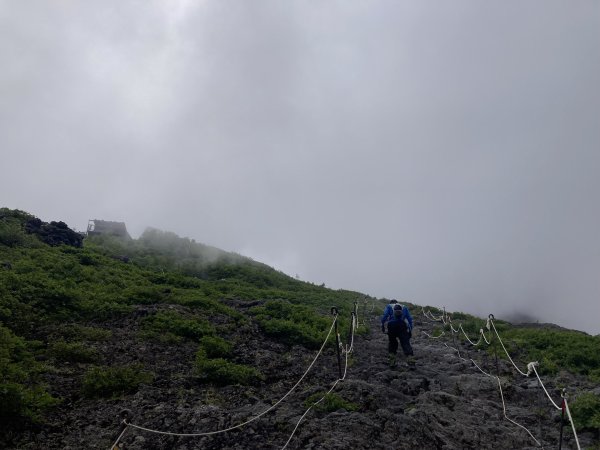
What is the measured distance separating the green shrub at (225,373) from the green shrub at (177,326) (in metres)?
2.37

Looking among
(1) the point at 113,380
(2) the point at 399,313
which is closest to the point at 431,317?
(2) the point at 399,313

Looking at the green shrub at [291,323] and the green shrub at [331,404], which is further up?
the green shrub at [291,323]

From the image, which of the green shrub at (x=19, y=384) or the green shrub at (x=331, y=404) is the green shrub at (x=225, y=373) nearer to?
the green shrub at (x=331, y=404)

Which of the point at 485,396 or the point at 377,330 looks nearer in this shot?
the point at 485,396

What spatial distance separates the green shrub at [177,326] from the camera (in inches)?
557

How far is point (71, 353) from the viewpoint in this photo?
11.3 m

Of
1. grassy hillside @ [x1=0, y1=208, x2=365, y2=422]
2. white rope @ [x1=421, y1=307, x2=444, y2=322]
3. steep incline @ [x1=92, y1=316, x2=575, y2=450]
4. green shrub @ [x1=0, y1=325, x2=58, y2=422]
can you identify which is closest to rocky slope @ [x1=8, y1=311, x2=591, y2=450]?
steep incline @ [x1=92, y1=316, x2=575, y2=450]

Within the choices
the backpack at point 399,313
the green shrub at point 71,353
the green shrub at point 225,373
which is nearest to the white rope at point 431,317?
the backpack at point 399,313

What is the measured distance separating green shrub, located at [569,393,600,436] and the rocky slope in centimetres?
34

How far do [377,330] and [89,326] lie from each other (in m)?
11.8

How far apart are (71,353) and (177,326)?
11.4ft

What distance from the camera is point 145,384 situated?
408 inches

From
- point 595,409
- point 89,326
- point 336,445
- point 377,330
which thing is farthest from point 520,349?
point 89,326

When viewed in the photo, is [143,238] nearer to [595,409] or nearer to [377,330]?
[377,330]
